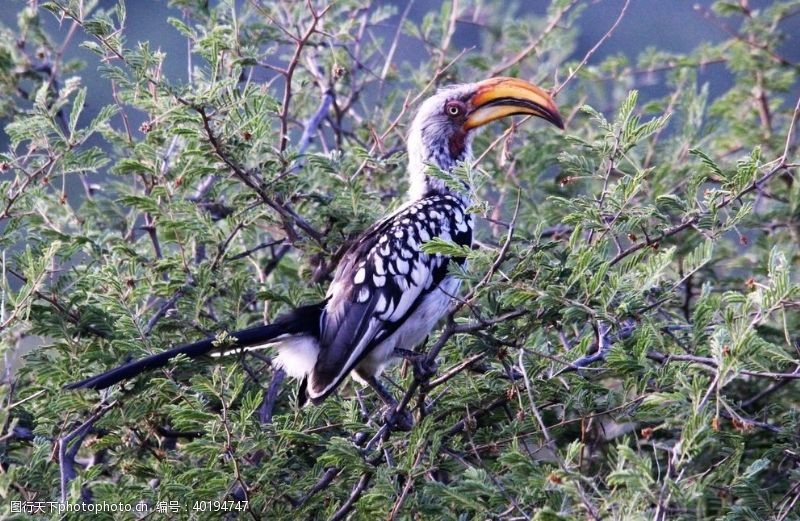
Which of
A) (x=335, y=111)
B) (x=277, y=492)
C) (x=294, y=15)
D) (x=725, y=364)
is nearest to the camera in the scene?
(x=725, y=364)

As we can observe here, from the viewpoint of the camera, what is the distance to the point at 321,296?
3881 mm

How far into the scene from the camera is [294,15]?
15.3ft

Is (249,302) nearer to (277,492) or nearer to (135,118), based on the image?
(277,492)

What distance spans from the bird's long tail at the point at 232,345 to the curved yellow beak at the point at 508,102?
1.26m

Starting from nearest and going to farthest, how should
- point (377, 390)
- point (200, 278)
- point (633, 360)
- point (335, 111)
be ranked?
1. point (633, 360)
2. point (200, 278)
3. point (377, 390)
4. point (335, 111)

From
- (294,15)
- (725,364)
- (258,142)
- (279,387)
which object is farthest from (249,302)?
(725,364)

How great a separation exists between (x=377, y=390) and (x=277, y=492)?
0.93 metres

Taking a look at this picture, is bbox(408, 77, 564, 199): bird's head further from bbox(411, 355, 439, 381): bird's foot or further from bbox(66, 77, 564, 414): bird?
bbox(411, 355, 439, 381): bird's foot

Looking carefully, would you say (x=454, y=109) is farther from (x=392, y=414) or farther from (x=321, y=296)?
(x=392, y=414)

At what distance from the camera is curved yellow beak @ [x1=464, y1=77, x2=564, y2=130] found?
13.7 feet

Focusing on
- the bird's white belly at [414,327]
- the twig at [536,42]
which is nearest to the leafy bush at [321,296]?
the bird's white belly at [414,327]

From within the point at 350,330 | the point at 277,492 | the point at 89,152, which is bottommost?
the point at 277,492

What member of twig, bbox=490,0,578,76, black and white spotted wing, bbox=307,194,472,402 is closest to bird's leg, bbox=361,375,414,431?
black and white spotted wing, bbox=307,194,472,402

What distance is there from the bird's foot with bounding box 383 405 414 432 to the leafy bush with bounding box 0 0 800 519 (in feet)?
0.17
